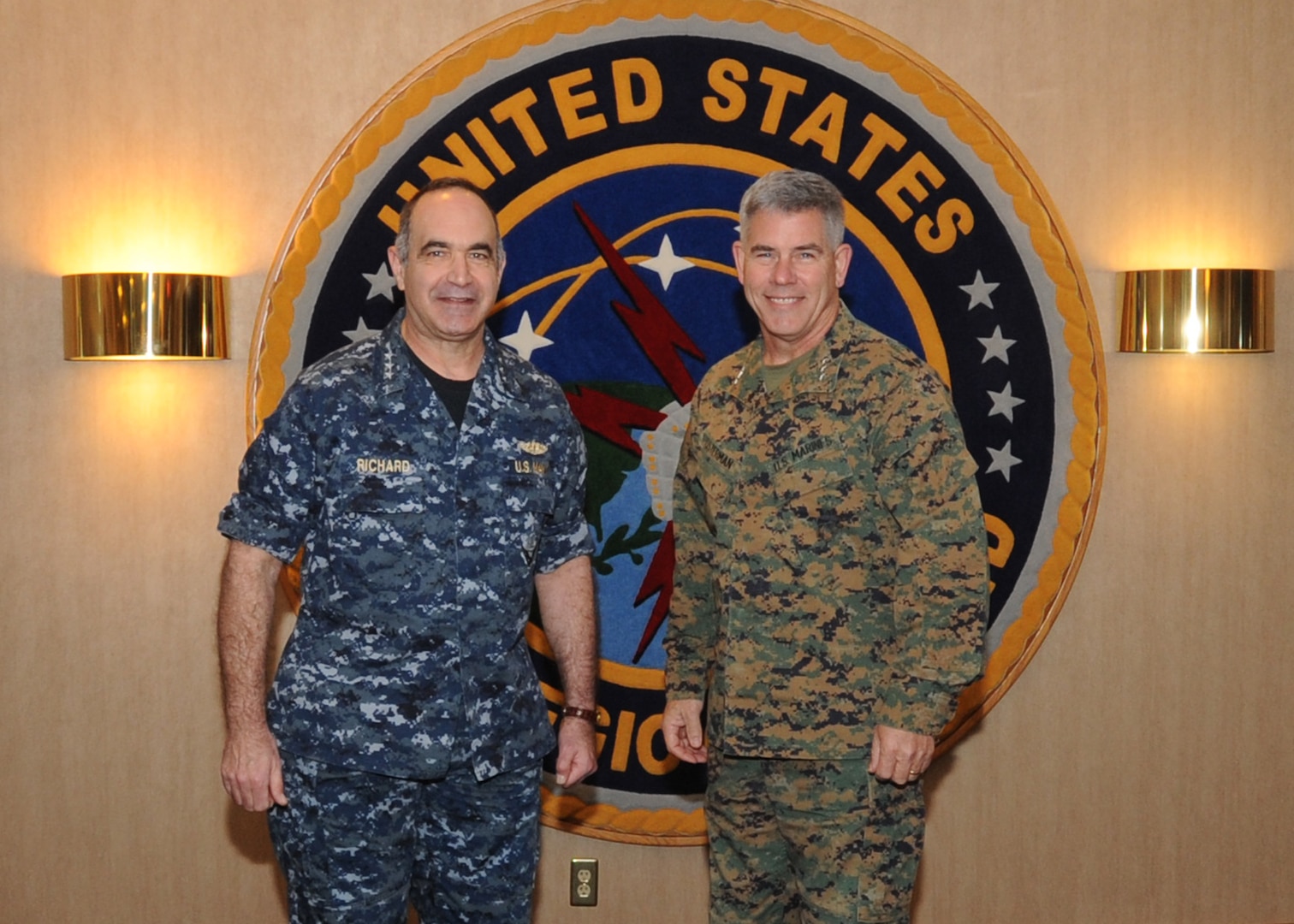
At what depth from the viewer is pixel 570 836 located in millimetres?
3500

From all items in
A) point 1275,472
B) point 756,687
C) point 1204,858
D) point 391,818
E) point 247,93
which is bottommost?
point 1204,858

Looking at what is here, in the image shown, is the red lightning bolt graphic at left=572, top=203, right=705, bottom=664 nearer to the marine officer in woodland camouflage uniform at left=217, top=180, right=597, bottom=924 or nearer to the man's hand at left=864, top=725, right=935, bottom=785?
the marine officer in woodland camouflage uniform at left=217, top=180, right=597, bottom=924

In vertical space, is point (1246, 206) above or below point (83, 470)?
above

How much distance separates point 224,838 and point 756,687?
1724 mm

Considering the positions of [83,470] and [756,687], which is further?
[83,470]

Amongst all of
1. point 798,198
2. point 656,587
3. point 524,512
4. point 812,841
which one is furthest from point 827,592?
point 656,587

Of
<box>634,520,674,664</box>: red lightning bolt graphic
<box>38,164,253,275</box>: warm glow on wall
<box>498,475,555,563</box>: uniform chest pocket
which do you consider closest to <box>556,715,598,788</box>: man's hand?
<box>498,475,555,563</box>: uniform chest pocket

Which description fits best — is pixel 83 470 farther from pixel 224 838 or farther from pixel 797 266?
pixel 797 266

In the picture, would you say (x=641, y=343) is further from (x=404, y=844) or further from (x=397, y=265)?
(x=404, y=844)

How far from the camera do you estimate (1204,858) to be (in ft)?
12.0

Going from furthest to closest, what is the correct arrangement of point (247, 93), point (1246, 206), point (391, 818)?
point (1246, 206) → point (247, 93) → point (391, 818)

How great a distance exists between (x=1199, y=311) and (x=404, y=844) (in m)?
2.37

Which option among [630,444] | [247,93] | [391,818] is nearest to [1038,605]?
[630,444]

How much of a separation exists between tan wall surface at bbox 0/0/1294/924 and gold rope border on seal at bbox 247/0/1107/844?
0.07 m
